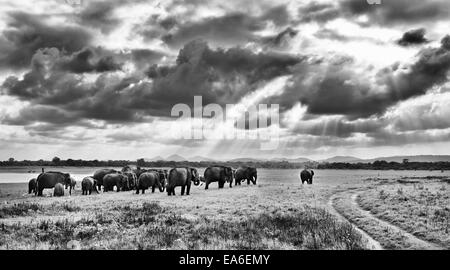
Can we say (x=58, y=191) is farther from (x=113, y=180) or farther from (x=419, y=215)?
(x=419, y=215)

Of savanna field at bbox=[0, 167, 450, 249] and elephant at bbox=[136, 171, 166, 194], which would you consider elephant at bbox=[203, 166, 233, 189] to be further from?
savanna field at bbox=[0, 167, 450, 249]

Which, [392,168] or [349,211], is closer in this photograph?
[349,211]

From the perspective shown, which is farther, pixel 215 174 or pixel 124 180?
pixel 215 174

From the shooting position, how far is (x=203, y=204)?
85.0 ft

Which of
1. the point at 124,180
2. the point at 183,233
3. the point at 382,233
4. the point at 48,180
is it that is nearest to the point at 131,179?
the point at 124,180

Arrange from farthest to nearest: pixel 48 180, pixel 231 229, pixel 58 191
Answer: pixel 48 180, pixel 58 191, pixel 231 229

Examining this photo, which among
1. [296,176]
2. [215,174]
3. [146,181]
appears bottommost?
[296,176]

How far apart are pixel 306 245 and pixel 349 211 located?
1078 cm

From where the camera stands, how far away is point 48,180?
40.4 m

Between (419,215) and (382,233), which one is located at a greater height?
(419,215)

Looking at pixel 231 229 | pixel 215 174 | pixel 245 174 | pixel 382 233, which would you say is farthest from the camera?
pixel 245 174

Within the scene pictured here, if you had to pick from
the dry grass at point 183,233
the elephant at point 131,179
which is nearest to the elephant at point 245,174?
the elephant at point 131,179

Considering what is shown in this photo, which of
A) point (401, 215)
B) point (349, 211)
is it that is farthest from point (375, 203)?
point (401, 215)
